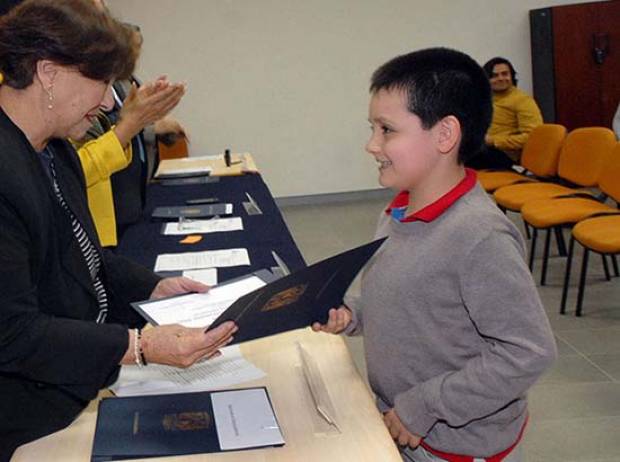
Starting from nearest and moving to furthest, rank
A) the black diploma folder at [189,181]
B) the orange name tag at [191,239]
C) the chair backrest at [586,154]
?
the orange name tag at [191,239] → the black diploma folder at [189,181] → the chair backrest at [586,154]

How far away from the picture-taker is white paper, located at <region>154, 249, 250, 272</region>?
2.52 metres

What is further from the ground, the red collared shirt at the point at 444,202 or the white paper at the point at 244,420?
the red collared shirt at the point at 444,202

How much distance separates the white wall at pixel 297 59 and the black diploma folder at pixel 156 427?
6231 millimetres

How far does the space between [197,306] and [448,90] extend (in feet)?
2.31

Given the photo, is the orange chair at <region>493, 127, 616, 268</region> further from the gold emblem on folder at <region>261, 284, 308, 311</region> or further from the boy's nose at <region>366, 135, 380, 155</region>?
the gold emblem on folder at <region>261, 284, 308, 311</region>

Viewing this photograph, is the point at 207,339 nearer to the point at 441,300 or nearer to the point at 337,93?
the point at 441,300

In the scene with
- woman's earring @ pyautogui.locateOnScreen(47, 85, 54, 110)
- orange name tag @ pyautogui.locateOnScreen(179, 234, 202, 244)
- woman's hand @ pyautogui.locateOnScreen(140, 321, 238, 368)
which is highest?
woman's earring @ pyautogui.locateOnScreen(47, 85, 54, 110)

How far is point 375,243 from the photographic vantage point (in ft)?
4.99

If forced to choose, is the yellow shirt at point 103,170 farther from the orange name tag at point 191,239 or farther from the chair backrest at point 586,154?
the chair backrest at point 586,154

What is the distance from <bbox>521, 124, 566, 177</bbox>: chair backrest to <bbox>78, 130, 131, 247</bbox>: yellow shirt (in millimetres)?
3375

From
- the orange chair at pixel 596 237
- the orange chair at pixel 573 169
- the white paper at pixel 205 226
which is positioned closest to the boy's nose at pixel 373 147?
the white paper at pixel 205 226

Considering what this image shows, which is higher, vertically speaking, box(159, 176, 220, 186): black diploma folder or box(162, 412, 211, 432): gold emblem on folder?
box(162, 412, 211, 432): gold emblem on folder

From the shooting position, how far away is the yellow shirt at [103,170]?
8.30 ft

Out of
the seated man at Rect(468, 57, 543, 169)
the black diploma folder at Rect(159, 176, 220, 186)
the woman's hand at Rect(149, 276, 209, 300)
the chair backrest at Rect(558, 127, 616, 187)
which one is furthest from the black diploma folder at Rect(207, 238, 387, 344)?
the seated man at Rect(468, 57, 543, 169)
